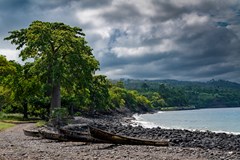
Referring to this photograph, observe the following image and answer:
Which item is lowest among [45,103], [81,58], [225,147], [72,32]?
[225,147]

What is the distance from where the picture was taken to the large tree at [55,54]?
49.5 m

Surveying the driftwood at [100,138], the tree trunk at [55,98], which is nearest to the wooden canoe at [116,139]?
the driftwood at [100,138]

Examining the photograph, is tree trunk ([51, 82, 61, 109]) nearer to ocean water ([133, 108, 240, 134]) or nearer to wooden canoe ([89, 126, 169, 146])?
ocean water ([133, 108, 240, 134])

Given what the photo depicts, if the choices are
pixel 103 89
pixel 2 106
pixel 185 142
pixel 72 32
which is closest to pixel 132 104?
pixel 103 89

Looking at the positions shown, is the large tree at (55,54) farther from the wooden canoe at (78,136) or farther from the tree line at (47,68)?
the wooden canoe at (78,136)

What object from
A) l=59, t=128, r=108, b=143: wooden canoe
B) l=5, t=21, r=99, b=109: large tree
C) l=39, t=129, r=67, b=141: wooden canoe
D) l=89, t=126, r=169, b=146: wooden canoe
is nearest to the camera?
l=89, t=126, r=169, b=146: wooden canoe

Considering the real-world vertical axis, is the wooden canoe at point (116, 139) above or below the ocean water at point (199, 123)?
above

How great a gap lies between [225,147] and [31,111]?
43583mm

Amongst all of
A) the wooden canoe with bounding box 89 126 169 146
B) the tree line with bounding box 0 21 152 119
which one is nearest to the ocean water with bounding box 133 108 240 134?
the tree line with bounding box 0 21 152 119

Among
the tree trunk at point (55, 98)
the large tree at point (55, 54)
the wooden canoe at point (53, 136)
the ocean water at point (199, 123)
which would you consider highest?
the large tree at point (55, 54)

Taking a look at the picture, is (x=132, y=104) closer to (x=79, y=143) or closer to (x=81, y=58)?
(x=81, y=58)

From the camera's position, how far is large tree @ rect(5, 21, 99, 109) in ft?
162

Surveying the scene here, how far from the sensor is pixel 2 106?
67312 millimetres

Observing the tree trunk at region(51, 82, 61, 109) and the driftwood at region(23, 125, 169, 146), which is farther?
the tree trunk at region(51, 82, 61, 109)
